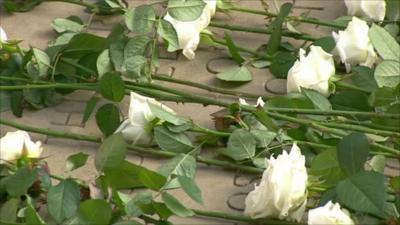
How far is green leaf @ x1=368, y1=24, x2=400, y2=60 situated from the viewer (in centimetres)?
100

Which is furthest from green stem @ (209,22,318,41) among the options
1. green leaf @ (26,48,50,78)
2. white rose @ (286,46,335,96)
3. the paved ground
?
green leaf @ (26,48,50,78)

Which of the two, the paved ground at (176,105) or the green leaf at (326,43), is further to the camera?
the green leaf at (326,43)

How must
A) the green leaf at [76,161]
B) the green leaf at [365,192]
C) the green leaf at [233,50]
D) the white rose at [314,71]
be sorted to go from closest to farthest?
1. the green leaf at [365,192]
2. the green leaf at [76,161]
3. the white rose at [314,71]
4. the green leaf at [233,50]

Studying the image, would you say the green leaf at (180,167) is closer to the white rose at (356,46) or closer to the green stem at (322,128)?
the green stem at (322,128)

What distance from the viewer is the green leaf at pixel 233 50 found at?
1116 mm

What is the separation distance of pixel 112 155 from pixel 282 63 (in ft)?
1.04

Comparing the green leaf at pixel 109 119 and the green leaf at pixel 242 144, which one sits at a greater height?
the green leaf at pixel 242 144

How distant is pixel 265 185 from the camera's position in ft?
2.84

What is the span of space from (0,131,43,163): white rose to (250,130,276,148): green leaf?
0.74ft

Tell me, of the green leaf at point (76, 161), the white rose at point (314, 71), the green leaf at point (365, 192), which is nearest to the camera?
the green leaf at point (365, 192)

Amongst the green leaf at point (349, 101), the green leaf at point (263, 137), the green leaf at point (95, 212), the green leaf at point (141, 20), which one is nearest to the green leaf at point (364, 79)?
the green leaf at point (349, 101)

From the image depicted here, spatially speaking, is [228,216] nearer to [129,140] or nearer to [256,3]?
[129,140]

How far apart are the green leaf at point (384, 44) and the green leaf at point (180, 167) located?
243mm

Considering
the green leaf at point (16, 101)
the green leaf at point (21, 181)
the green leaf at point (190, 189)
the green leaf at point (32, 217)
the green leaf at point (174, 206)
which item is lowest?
the green leaf at point (16, 101)
